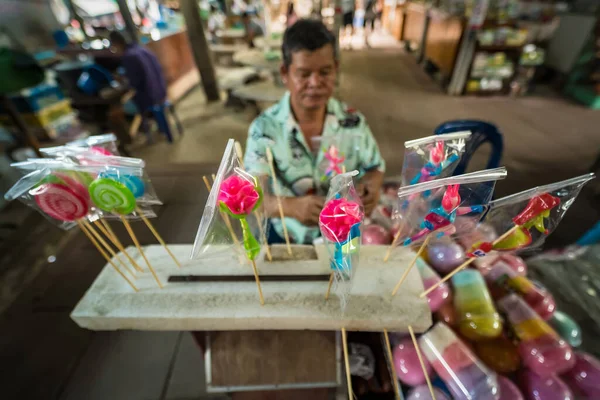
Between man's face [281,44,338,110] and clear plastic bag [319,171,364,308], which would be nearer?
clear plastic bag [319,171,364,308]

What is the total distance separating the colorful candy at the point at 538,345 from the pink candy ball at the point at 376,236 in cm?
49

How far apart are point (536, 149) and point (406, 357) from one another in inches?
136

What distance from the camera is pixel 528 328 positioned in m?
0.91

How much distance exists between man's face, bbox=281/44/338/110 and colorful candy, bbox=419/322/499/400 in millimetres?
940

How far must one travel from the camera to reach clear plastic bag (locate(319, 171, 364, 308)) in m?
0.55

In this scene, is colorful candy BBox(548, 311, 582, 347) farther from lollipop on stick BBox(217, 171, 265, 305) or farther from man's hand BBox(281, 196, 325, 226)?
lollipop on stick BBox(217, 171, 265, 305)

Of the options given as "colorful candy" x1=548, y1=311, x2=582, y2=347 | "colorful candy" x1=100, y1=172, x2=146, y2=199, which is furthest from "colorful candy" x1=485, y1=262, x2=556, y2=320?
"colorful candy" x1=100, y1=172, x2=146, y2=199

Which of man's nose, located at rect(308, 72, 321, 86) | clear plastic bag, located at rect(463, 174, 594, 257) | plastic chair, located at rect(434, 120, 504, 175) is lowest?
plastic chair, located at rect(434, 120, 504, 175)

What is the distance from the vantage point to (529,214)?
2.02ft

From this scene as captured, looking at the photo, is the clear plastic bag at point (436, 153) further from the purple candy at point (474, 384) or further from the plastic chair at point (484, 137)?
the plastic chair at point (484, 137)

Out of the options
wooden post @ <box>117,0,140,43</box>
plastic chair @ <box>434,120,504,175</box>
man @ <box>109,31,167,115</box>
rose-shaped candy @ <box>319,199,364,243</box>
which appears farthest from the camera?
wooden post @ <box>117,0,140,43</box>

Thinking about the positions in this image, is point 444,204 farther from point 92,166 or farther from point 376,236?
point 92,166

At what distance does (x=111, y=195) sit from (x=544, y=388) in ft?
4.26

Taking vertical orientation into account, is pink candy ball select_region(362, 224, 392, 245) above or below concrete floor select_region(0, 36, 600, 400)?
above
